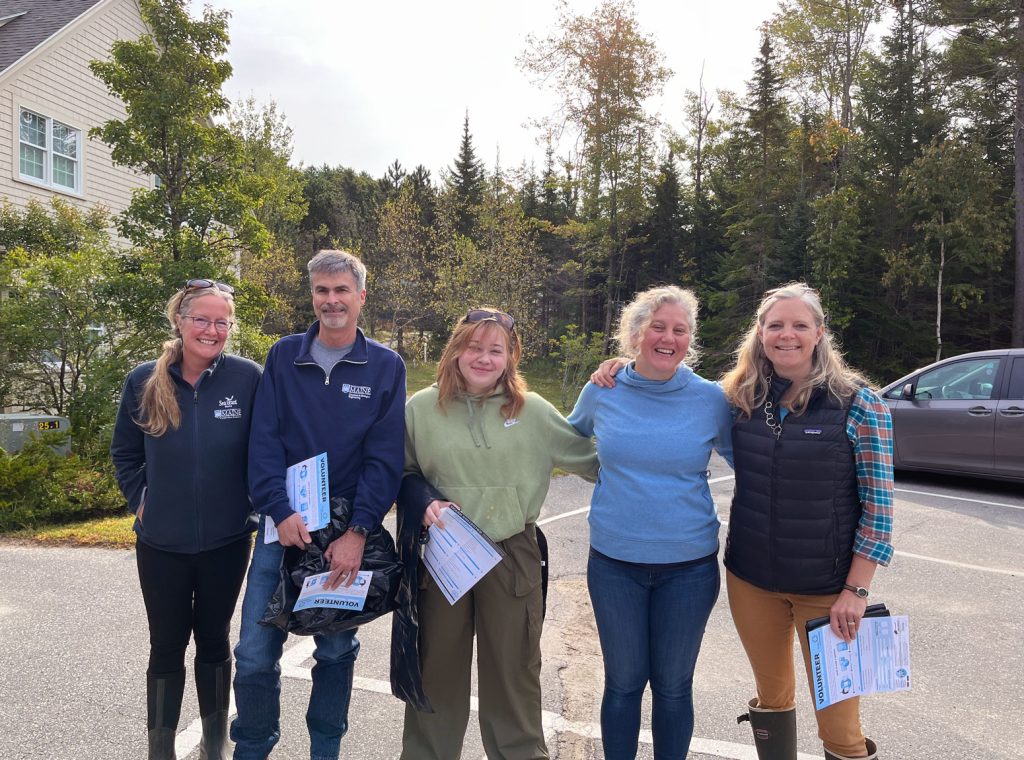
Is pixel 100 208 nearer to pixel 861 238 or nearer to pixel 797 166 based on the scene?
pixel 861 238

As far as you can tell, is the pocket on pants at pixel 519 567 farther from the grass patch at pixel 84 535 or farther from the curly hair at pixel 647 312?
the grass patch at pixel 84 535

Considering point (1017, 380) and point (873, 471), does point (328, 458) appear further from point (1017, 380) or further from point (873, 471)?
point (1017, 380)

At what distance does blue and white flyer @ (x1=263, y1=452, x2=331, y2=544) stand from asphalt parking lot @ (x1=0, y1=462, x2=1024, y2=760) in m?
1.20

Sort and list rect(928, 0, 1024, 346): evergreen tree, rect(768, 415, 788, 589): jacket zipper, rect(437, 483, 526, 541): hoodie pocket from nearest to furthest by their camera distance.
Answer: rect(768, 415, 788, 589): jacket zipper → rect(437, 483, 526, 541): hoodie pocket → rect(928, 0, 1024, 346): evergreen tree

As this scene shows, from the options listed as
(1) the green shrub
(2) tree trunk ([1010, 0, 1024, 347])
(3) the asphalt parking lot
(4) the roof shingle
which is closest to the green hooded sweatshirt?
(3) the asphalt parking lot

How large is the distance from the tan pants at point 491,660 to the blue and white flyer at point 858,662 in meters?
1.06

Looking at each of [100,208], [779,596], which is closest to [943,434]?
[779,596]

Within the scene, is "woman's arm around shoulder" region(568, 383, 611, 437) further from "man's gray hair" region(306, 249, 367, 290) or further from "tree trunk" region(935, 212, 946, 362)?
"tree trunk" region(935, 212, 946, 362)

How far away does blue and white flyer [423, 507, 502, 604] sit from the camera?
8.70ft

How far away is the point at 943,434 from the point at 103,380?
1062 centimetres

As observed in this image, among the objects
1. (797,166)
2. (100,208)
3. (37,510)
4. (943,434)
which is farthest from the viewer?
(797,166)

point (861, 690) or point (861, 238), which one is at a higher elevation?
point (861, 238)

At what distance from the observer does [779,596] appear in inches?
104

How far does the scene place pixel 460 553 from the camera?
2676mm
